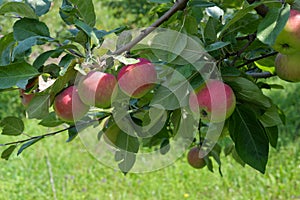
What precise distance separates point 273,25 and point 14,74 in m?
0.40

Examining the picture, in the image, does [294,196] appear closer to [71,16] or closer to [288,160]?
[288,160]

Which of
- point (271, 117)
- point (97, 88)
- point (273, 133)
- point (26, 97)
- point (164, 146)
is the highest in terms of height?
point (97, 88)

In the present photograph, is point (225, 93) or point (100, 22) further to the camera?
point (100, 22)

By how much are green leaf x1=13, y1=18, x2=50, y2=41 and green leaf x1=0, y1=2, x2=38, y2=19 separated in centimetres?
2

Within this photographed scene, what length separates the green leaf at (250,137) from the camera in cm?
81

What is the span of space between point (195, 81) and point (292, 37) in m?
0.16

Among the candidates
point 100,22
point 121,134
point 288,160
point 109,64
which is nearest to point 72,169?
point 288,160

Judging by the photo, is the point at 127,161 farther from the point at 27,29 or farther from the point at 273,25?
the point at 273,25

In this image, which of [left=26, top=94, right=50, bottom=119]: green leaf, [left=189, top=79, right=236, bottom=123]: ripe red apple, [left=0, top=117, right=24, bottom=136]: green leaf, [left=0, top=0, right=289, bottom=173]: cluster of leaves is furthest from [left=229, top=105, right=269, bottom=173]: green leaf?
[left=0, top=117, right=24, bottom=136]: green leaf

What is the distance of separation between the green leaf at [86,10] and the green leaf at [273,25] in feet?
0.99

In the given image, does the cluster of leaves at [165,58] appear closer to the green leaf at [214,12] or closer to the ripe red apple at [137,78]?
the ripe red apple at [137,78]

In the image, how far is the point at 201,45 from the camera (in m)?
0.74

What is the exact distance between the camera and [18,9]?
789mm

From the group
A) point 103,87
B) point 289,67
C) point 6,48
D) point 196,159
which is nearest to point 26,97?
point 6,48
